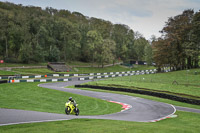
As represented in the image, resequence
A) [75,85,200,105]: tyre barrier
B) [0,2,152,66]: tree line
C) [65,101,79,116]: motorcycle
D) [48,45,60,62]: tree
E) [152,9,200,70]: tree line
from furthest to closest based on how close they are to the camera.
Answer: [48,45,60,62]: tree
[0,2,152,66]: tree line
[152,9,200,70]: tree line
[75,85,200,105]: tyre barrier
[65,101,79,116]: motorcycle

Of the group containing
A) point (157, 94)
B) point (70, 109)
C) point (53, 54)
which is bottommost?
point (157, 94)

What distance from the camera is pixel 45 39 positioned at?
86625 millimetres

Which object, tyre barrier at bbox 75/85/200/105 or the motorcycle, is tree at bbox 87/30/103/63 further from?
the motorcycle

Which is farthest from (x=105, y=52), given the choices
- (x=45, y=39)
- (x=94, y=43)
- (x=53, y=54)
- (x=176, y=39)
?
(x=176, y=39)

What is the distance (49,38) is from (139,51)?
6092 centimetres

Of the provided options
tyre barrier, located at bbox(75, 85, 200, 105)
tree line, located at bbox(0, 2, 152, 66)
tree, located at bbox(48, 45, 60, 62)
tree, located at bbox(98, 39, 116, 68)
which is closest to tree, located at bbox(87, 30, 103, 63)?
tree line, located at bbox(0, 2, 152, 66)

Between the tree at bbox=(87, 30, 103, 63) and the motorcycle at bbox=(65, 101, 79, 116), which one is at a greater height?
the tree at bbox=(87, 30, 103, 63)

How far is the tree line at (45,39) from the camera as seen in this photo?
246 feet

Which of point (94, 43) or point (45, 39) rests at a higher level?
point (45, 39)

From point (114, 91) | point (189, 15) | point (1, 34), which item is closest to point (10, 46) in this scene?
point (1, 34)

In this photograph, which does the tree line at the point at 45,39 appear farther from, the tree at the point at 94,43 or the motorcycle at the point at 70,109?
the motorcycle at the point at 70,109

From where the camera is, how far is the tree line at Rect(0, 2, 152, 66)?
75.1 meters

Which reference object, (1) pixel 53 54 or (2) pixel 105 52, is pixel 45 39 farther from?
(2) pixel 105 52

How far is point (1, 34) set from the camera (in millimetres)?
73125
